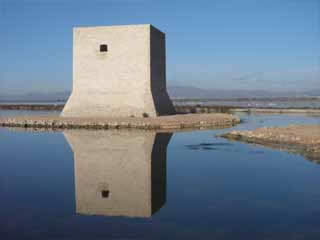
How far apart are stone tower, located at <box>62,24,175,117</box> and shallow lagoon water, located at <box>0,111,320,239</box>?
8.46m

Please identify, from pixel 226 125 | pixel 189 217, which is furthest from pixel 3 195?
pixel 226 125

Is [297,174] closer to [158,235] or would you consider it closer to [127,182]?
[127,182]

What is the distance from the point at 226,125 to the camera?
59.4 feet

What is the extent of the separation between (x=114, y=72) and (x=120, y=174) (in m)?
12.5

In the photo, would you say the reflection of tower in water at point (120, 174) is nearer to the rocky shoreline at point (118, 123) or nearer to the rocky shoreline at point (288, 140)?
the rocky shoreline at point (288, 140)

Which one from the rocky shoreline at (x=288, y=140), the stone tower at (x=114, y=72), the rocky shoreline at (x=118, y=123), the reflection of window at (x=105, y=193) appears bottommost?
the reflection of window at (x=105, y=193)

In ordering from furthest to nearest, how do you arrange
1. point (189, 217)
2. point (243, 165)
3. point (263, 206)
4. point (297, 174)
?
point (243, 165)
point (297, 174)
point (263, 206)
point (189, 217)

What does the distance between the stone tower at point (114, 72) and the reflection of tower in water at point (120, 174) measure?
6435mm

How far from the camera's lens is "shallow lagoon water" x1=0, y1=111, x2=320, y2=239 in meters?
4.45

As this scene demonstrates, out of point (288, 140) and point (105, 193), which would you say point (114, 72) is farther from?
point (105, 193)

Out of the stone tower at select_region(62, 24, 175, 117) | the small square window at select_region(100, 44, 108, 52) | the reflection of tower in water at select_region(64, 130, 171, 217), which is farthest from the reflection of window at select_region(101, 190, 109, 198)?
the small square window at select_region(100, 44, 108, 52)

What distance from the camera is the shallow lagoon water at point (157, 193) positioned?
4449mm

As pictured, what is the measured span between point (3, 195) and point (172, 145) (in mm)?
5853

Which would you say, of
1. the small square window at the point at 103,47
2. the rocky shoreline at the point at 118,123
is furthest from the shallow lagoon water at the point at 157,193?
the small square window at the point at 103,47
